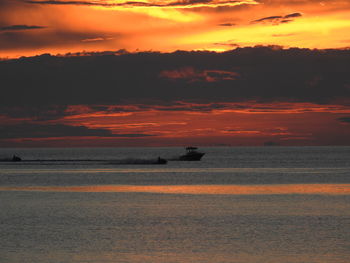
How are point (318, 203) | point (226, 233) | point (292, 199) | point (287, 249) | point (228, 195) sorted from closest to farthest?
point (287, 249) < point (226, 233) < point (318, 203) < point (292, 199) < point (228, 195)

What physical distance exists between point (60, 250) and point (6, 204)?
35.4m

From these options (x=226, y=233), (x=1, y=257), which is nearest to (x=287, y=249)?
(x=226, y=233)

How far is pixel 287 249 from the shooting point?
1608 inches

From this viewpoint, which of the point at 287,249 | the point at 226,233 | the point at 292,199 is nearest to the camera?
the point at 287,249

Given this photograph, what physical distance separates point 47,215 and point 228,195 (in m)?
30.9

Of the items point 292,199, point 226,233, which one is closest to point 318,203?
point 292,199

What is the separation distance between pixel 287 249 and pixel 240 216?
18940 millimetres

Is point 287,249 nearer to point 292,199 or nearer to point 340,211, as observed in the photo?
point 340,211

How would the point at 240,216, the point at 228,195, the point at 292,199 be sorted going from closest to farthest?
the point at 240,216 → the point at 292,199 → the point at 228,195

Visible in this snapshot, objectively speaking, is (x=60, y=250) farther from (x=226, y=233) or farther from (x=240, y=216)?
(x=240, y=216)

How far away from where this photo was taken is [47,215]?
62094mm

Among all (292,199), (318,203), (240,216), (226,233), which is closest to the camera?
(226,233)

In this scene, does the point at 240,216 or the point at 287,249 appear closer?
the point at 287,249

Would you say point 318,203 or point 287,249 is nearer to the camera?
point 287,249
